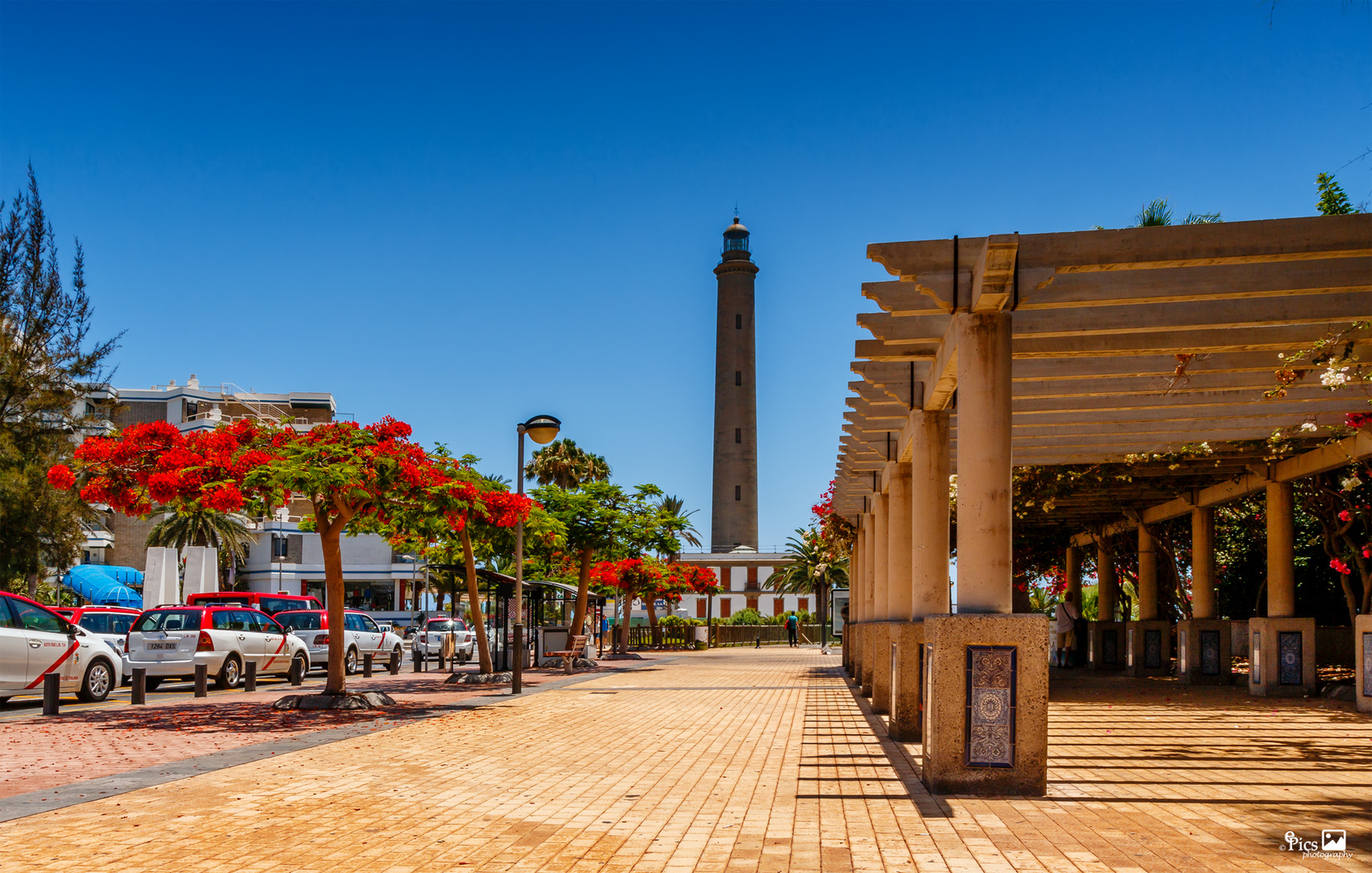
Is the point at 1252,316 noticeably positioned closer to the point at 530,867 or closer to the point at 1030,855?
the point at 1030,855

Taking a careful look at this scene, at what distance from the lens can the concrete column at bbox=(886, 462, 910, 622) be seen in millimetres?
14156

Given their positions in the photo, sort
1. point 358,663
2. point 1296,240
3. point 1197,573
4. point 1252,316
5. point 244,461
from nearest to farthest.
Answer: point 1296,240 → point 1252,316 → point 244,461 → point 1197,573 → point 358,663

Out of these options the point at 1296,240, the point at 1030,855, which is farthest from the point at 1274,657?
the point at 1030,855

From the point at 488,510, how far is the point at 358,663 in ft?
50.1

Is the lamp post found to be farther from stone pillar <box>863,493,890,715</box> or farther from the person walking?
the person walking

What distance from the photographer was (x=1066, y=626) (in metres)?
26.9

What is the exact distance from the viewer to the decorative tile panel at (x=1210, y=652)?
67.4 feet

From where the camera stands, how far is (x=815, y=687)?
2130cm

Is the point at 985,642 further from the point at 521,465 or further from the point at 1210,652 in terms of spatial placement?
the point at 1210,652

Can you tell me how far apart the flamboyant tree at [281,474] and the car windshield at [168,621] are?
564cm

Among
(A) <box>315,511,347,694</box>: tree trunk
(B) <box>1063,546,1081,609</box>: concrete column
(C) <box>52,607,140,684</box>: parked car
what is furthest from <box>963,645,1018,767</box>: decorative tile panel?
(B) <box>1063,546,1081,609</box>: concrete column

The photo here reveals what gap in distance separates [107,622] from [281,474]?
1398 centimetres

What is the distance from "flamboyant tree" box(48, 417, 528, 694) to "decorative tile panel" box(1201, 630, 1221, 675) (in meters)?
13.7

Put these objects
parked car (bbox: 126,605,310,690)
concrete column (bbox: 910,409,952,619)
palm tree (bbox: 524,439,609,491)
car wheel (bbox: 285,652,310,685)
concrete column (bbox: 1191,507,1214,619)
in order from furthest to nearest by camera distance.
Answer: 1. palm tree (bbox: 524,439,609,491)
2. car wheel (bbox: 285,652,310,685)
3. concrete column (bbox: 1191,507,1214,619)
4. parked car (bbox: 126,605,310,690)
5. concrete column (bbox: 910,409,952,619)
